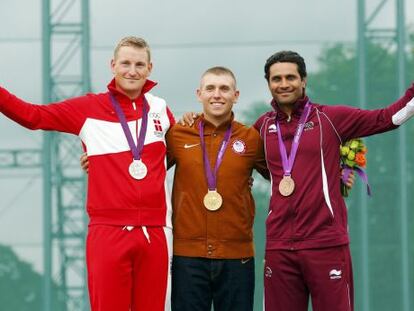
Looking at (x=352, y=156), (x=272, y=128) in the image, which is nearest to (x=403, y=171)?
(x=352, y=156)

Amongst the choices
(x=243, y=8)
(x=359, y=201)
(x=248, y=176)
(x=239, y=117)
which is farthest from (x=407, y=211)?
(x=248, y=176)

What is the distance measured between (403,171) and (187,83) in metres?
1.64

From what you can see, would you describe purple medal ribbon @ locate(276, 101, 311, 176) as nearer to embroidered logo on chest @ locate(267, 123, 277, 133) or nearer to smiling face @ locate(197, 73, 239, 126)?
embroidered logo on chest @ locate(267, 123, 277, 133)

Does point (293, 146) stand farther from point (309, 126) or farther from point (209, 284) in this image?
point (209, 284)

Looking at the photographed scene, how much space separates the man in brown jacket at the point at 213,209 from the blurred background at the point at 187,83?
3.38 metres

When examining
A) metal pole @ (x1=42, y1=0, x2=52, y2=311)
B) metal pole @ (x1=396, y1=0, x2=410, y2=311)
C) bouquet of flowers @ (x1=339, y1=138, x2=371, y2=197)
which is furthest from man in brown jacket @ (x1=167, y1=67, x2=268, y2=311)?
metal pole @ (x1=396, y1=0, x2=410, y2=311)

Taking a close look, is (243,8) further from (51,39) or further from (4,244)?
(4,244)

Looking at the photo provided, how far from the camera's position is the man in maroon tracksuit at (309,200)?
164 inches

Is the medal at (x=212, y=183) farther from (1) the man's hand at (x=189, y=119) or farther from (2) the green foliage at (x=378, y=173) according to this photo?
(2) the green foliage at (x=378, y=173)

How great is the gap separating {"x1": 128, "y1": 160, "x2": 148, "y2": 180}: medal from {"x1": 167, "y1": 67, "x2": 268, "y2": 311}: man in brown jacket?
0.26m

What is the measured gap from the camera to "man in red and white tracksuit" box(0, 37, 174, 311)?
402cm

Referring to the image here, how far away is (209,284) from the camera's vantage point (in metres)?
4.26

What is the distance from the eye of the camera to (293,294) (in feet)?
13.8

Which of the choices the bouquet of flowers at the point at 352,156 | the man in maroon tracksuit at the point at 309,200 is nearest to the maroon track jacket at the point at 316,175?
the man in maroon tracksuit at the point at 309,200
